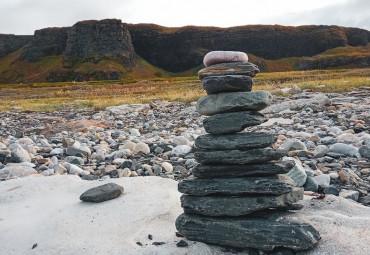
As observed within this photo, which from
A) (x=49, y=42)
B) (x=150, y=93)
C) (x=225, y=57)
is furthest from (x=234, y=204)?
(x=49, y=42)

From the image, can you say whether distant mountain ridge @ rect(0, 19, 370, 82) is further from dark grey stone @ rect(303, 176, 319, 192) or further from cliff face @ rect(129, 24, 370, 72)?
dark grey stone @ rect(303, 176, 319, 192)

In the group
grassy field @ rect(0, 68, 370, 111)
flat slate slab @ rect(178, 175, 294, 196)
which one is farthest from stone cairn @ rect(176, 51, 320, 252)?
grassy field @ rect(0, 68, 370, 111)

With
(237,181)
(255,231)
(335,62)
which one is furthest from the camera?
(335,62)

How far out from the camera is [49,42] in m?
154

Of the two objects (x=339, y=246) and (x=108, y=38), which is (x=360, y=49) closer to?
(x=108, y=38)

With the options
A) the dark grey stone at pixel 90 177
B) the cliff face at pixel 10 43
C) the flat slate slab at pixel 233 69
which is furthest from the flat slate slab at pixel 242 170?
the cliff face at pixel 10 43

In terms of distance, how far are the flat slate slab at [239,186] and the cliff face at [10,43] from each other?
198 meters

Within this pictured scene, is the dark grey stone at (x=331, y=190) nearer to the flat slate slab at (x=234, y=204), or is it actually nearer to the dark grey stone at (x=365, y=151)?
the flat slate slab at (x=234, y=204)

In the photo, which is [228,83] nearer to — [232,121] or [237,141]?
[232,121]

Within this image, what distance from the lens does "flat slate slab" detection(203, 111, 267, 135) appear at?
5.11 metres

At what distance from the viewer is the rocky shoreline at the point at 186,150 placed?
→ 6.95 meters

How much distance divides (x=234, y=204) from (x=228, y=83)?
156cm

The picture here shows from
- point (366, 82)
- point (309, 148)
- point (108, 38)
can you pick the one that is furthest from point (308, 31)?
point (309, 148)

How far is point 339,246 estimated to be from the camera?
14.4 feet
